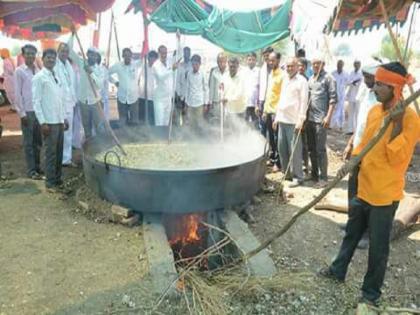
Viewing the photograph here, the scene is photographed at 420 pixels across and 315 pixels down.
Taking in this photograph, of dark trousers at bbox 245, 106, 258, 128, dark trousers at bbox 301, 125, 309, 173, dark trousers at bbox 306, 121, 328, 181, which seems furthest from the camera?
dark trousers at bbox 245, 106, 258, 128

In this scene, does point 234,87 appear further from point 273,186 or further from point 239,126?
point 273,186

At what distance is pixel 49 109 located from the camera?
5605 mm

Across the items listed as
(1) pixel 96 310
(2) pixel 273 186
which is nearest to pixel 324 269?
(1) pixel 96 310

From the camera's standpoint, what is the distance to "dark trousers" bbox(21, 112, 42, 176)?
6508 mm

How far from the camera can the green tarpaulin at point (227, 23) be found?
9.05 metres

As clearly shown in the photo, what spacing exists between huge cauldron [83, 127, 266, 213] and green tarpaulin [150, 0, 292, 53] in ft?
16.7

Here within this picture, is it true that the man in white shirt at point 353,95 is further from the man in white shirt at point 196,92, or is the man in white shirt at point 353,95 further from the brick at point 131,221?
the brick at point 131,221

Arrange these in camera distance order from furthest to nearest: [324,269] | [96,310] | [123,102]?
[123,102] < [324,269] < [96,310]

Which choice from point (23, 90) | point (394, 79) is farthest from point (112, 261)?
point (23, 90)

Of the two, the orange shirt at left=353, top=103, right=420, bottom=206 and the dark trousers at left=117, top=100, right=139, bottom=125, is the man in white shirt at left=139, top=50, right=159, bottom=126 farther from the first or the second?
the orange shirt at left=353, top=103, right=420, bottom=206

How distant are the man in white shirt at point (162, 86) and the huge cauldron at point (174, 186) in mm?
3684

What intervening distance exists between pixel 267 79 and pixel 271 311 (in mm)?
5434

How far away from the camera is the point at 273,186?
20.9 feet

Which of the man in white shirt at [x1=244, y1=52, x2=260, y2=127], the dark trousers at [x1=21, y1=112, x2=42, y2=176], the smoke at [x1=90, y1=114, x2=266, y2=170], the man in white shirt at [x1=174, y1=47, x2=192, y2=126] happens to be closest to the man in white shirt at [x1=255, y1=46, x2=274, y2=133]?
the man in white shirt at [x1=244, y1=52, x2=260, y2=127]
